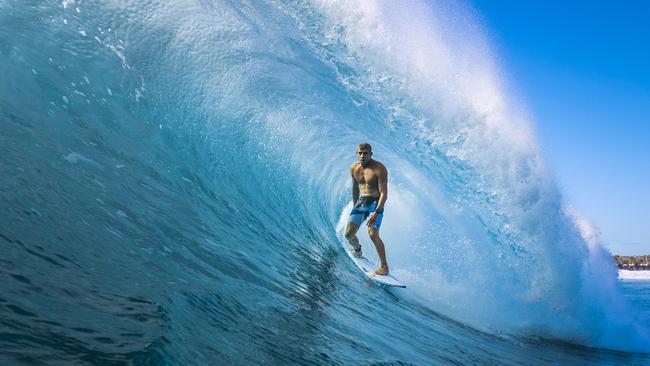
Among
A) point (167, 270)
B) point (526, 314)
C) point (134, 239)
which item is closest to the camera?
point (167, 270)

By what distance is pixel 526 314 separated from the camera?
6949 mm

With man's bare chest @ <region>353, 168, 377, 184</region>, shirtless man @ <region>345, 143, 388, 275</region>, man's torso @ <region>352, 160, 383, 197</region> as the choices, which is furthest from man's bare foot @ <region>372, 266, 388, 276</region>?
man's bare chest @ <region>353, 168, 377, 184</region>

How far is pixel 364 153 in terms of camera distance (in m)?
6.97

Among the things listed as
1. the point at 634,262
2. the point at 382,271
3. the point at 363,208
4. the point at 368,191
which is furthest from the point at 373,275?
the point at 634,262

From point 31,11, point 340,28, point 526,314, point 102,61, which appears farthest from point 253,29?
point 526,314

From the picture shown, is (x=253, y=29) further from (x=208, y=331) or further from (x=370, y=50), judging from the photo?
(x=208, y=331)

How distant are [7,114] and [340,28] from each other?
4.58 meters

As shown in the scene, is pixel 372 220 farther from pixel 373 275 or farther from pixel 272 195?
pixel 272 195

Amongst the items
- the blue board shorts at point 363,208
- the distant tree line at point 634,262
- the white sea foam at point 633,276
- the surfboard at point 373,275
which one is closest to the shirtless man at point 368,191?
the blue board shorts at point 363,208

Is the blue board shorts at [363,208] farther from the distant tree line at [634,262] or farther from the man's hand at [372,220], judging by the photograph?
the distant tree line at [634,262]

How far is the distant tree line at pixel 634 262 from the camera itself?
230 feet

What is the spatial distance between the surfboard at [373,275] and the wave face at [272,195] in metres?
0.17

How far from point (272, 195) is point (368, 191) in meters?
1.68

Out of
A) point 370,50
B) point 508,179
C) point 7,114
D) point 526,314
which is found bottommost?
point 7,114
